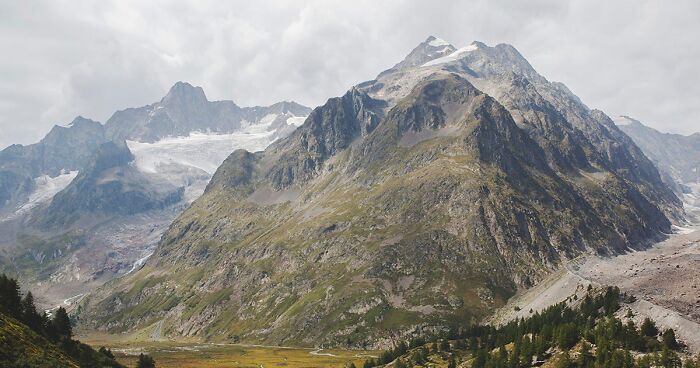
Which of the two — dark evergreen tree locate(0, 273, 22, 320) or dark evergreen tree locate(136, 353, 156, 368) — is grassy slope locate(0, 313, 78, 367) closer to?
dark evergreen tree locate(0, 273, 22, 320)

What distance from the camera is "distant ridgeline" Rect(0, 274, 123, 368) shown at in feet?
269

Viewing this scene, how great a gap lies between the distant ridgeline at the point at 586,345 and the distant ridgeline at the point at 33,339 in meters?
96.9

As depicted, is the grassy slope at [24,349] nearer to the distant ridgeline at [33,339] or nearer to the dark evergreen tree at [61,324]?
the distant ridgeline at [33,339]

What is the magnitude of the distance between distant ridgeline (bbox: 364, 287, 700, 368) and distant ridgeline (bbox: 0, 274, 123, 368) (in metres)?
96.9

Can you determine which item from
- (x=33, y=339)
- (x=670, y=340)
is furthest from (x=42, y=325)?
(x=670, y=340)

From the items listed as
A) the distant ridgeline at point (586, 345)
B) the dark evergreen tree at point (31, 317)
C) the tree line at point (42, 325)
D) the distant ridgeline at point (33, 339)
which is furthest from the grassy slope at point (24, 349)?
the distant ridgeline at point (586, 345)

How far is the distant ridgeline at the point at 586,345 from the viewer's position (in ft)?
373

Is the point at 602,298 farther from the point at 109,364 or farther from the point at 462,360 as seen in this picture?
the point at 109,364

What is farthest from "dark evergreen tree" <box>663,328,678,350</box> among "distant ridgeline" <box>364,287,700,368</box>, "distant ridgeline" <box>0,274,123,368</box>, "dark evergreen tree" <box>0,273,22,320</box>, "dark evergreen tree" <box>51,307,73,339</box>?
"dark evergreen tree" <box>0,273,22,320</box>

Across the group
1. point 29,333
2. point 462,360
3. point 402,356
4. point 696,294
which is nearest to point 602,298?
point 696,294

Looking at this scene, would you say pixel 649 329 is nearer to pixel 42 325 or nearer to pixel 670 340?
pixel 670 340

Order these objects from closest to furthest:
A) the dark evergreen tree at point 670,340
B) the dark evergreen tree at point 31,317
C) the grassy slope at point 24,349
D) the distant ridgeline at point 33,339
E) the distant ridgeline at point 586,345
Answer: the grassy slope at point 24,349 < the distant ridgeline at point 33,339 < the dark evergreen tree at point 31,317 < the distant ridgeline at point 586,345 < the dark evergreen tree at point 670,340

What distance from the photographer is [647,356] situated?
112562 millimetres

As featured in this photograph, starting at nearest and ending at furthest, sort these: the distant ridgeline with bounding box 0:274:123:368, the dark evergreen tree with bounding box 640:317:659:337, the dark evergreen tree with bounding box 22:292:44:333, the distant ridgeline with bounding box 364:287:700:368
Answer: the distant ridgeline with bounding box 0:274:123:368
the dark evergreen tree with bounding box 22:292:44:333
the distant ridgeline with bounding box 364:287:700:368
the dark evergreen tree with bounding box 640:317:659:337
